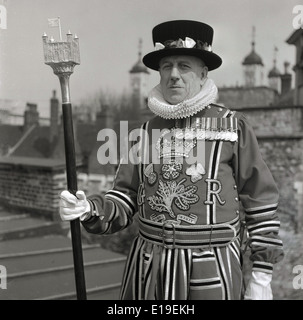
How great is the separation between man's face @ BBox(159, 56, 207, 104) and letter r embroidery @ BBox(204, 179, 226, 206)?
0.37m

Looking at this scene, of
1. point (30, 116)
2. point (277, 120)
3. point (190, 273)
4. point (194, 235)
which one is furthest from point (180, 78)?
point (30, 116)

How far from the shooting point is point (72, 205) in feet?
5.84

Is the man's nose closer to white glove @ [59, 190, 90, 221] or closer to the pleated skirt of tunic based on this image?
white glove @ [59, 190, 90, 221]

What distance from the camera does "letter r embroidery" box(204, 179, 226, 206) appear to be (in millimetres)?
1854

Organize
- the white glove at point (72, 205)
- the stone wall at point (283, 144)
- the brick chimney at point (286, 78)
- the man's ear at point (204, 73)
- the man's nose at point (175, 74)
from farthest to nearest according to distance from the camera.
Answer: the stone wall at point (283, 144)
the brick chimney at point (286, 78)
the man's ear at point (204, 73)
the man's nose at point (175, 74)
the white glove at point (72, 205)

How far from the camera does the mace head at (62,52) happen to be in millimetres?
1802

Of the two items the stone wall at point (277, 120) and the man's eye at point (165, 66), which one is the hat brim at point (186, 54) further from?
the stone wall at point (277, 120)

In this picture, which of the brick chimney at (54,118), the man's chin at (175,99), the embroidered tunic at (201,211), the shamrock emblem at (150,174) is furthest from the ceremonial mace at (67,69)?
the brick chimney at (54,118)

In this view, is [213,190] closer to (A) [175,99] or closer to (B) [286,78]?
(A) [175,99]

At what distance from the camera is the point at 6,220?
3533 mm

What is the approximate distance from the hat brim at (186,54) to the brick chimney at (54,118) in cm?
152

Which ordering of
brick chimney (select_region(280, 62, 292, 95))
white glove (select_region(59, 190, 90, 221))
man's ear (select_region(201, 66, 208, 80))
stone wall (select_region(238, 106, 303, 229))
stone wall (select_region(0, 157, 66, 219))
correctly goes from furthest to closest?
1. stone wall (select_region(0, 157, 66, 219))
2. stone wall (select_region(238, 106, 303, 229))
3. brick chimney (select_region(280, 62, 292, 95))
4. man's ear (select_region(201, 66, 208, 80))
5. white glove (select_region(59, 190, 90, 221))

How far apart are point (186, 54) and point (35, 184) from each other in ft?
7.08

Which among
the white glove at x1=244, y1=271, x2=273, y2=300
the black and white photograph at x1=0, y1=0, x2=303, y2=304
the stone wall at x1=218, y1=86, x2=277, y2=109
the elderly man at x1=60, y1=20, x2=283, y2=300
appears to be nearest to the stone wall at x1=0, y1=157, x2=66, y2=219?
the black and white photograph at x1=0, y1=0, x2=303, y2=304
